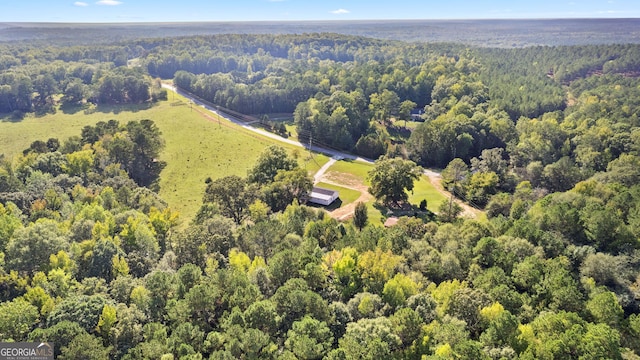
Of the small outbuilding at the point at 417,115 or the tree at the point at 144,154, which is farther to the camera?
the small outbuilding at the point at 417,115

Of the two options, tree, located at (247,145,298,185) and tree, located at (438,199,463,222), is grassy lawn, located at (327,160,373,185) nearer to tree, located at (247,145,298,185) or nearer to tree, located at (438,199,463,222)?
tree, located at (247,145,298,185)

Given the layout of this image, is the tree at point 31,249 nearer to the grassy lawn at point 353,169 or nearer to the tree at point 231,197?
the tree at point 231,197

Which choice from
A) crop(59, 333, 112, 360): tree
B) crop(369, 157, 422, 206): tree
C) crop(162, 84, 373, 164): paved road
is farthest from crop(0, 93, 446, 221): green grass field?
crop(59, 333, 112, 360): tree

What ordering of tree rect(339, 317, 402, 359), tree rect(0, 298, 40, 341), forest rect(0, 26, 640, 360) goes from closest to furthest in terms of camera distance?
1. tree rect(339, 317, 402, 359)
2. forest rect(0, 26, 640, 360)
3. tree rect(0, 298, 40, 341)

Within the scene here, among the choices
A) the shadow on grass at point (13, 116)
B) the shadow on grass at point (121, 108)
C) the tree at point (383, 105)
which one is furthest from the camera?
the shadow on grass at point (121, 108)

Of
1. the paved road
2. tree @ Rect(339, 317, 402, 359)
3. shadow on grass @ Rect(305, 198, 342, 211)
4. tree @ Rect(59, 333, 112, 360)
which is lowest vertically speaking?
shadow on grass @ Rect(305, 198, 342, 211)

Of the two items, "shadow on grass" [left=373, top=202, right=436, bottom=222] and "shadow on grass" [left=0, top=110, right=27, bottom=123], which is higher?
"shadow on grass" [left=0, top=110, right=27, bottom=123]

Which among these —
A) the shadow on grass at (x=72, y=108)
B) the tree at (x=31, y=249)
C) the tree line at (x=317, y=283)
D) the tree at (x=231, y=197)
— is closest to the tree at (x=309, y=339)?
the tree line at (x=317, y=283)

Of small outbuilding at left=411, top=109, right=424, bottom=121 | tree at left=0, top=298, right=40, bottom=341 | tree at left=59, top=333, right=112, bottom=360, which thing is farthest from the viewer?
small outbuilding at left=411, top=109, right=424, bottom=121
